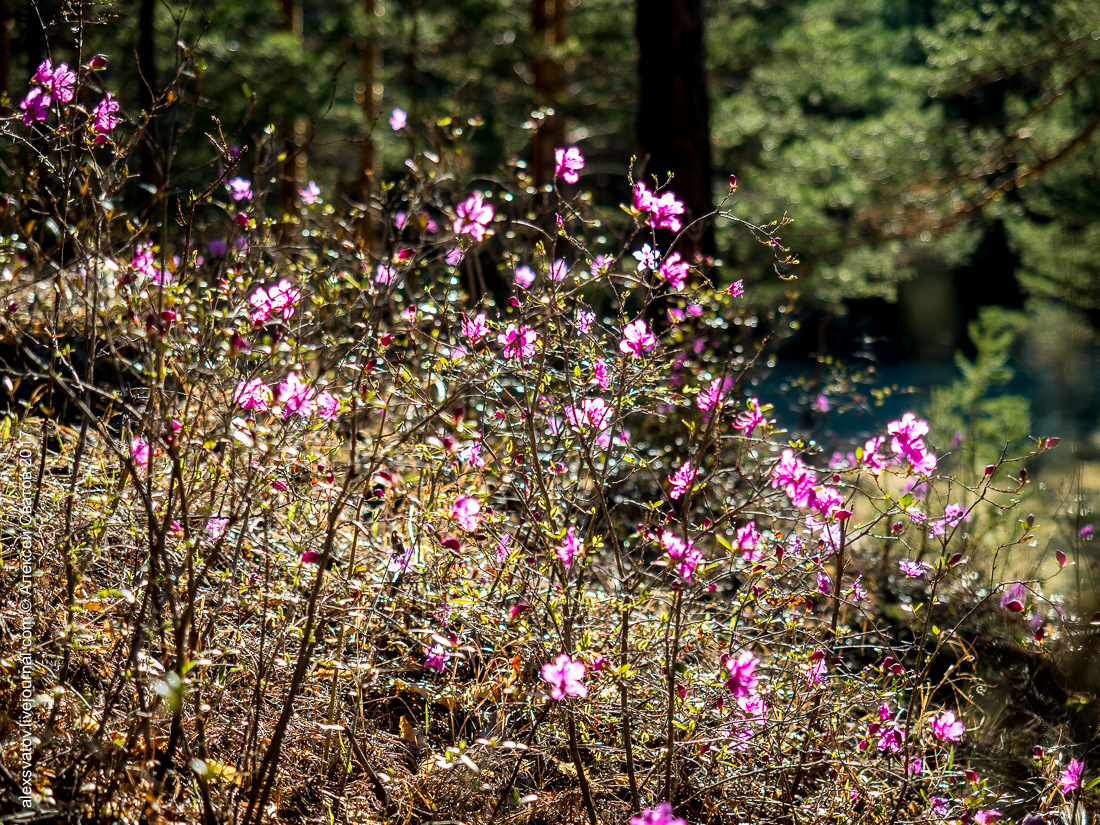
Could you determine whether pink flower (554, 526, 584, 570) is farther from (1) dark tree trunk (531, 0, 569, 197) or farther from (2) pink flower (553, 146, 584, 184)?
(1) dark tree trunk (531, 0, 569, 197)

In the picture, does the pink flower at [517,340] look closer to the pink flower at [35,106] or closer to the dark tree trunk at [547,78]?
the pink flower at [35,106]

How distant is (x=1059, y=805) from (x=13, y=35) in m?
8.77

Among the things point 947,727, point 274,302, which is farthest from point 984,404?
point 274,302

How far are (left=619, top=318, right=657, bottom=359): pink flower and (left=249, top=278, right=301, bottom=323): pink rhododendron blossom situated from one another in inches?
26.7

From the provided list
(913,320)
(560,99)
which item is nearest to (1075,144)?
(560,99)

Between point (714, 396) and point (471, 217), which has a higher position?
point (471, 217)

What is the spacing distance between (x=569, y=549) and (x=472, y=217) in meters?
0.70

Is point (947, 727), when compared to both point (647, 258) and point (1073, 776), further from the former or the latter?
point (647, 258)

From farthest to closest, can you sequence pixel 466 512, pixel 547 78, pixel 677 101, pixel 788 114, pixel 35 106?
pixel 788 114
pixel 547 78
pixel 677 101
pixel 35 106
pixel 466 512

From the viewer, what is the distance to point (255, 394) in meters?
1.67

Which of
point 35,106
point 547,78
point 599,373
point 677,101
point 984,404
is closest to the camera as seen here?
point 35,106

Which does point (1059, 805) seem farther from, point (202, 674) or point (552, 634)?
point (202, 674)

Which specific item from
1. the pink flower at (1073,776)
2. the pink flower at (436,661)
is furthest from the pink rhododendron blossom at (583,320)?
Result: the pink flower at (1073,776)

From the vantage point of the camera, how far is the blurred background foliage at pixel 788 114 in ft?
15.7
